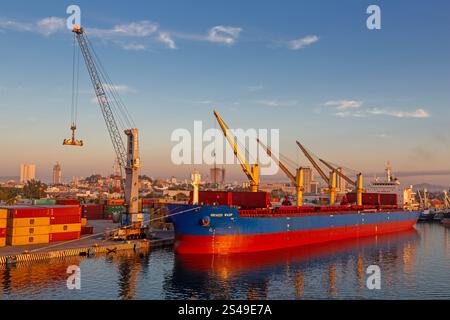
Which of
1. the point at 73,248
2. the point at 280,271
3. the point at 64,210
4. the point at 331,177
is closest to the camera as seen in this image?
the point at 280,271

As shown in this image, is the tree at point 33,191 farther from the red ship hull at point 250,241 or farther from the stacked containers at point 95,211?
the red ship hull at point 250,241

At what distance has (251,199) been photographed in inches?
2030

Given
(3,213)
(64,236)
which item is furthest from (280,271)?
(3,213)

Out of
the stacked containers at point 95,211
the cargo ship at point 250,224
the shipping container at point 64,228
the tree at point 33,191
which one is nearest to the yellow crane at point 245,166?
the cargo ship at point 250,224

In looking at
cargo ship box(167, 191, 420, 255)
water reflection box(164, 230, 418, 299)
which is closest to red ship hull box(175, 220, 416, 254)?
cargo ship box(167, 191, 420, 255)

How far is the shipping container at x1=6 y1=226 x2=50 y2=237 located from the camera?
148ft

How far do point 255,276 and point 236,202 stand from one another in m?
18.3

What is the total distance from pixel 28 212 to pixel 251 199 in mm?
26648

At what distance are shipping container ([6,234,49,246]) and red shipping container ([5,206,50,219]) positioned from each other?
242 centimetres

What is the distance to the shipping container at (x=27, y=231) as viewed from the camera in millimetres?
44969

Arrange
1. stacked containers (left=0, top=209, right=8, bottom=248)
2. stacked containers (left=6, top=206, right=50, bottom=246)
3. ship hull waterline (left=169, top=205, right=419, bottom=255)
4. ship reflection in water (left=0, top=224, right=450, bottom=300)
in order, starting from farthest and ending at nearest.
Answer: stacked containers (left=6, top=206, right=50, bottom=246) < stacked containers (left=0, top=209, right=8, bottom=248) < ship hull waterline (left=169, top=205, right=419, bottom=255) < ship reflection in water (left=0, top=224, right=450, bottom=300)

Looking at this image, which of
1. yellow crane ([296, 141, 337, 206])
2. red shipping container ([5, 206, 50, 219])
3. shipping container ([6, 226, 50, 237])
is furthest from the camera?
yellow crane ([296, 141, 337, 206])

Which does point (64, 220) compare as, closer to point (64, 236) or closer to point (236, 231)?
point (64, 236)

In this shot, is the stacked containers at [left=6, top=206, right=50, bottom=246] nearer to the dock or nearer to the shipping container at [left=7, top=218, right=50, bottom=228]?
the shipping container at [left=7, top=218, right=50, bottom=228]
